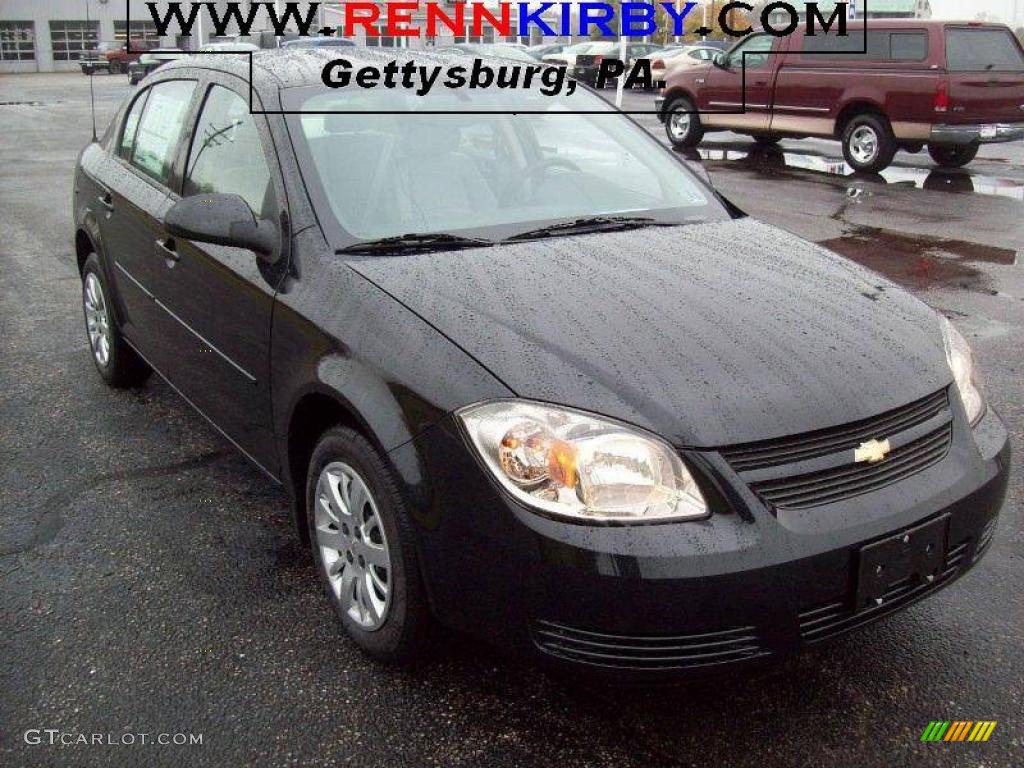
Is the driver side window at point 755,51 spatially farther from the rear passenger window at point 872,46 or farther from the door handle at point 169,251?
the door handle at point 169,251

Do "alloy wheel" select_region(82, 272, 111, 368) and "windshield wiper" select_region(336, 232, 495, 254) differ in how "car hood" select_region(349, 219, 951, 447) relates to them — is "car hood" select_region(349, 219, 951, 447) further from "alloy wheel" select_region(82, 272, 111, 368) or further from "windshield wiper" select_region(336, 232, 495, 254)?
"alloy wheel" select_region(82, 272, 111, 368)

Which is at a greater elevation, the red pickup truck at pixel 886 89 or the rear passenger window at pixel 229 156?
the red pickup truck at pixel 886 89

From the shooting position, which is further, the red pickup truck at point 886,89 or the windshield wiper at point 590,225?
the red pickup truck at point 886,89

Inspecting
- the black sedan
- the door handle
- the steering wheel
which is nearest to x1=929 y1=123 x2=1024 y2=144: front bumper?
the black sedan

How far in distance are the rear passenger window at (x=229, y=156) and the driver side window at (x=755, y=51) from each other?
12409mm

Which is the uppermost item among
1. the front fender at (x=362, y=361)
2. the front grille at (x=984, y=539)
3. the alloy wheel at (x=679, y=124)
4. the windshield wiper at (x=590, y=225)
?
the alloy wheel at (x=679, y=124)

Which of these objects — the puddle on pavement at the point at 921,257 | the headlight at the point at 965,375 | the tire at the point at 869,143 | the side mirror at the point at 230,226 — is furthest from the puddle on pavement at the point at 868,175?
the side mirror at the point at 230,226

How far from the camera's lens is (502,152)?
3617 millimetres

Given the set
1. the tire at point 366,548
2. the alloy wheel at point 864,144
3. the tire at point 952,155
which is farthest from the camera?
the tire at point 952,155

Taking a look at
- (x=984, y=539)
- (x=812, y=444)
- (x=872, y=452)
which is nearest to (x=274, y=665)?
(x=812, y=444)

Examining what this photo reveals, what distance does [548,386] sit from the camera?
7.57 ft

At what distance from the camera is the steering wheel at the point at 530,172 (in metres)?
3.43

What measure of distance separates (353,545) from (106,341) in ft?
9.10

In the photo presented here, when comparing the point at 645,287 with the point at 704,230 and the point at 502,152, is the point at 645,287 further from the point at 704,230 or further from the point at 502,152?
the point at 502,152
